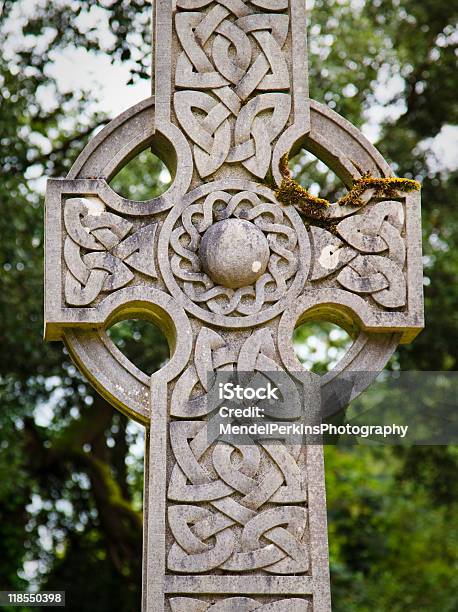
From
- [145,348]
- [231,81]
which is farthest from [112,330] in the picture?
[231,81]

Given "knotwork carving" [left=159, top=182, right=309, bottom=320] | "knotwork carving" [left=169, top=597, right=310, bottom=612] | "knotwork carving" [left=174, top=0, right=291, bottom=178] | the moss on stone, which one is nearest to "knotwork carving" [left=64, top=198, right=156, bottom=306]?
"knotwork carving" [left=159, top=182, right=309, bottom=320]

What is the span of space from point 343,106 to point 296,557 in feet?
19.0

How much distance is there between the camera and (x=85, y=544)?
11.4 meters

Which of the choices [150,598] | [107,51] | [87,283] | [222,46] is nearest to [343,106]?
[107,51]

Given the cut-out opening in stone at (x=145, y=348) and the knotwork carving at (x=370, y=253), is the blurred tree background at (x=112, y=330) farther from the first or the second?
the knotwork carving at (x=370, y=253)

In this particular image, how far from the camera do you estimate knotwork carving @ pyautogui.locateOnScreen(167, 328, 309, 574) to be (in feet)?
14.2

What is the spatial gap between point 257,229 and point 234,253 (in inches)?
8.1

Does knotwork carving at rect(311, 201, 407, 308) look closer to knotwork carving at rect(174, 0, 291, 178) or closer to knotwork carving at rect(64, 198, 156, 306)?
knotwork carving at rect(174, 0, 291, 178)

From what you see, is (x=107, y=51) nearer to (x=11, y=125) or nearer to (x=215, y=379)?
(x=11, y=125)

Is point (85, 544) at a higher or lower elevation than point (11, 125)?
lower

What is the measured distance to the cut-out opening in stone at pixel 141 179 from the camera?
413 inches

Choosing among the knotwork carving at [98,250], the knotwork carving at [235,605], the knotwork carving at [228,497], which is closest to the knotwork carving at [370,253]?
the knotwork carving at [228,497]

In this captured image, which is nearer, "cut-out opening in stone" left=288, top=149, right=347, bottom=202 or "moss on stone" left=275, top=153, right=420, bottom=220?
"moss on stone" left=275, top=153, right=420, bottom=220

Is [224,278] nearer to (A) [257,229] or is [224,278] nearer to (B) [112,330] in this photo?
(A) [257,229]
